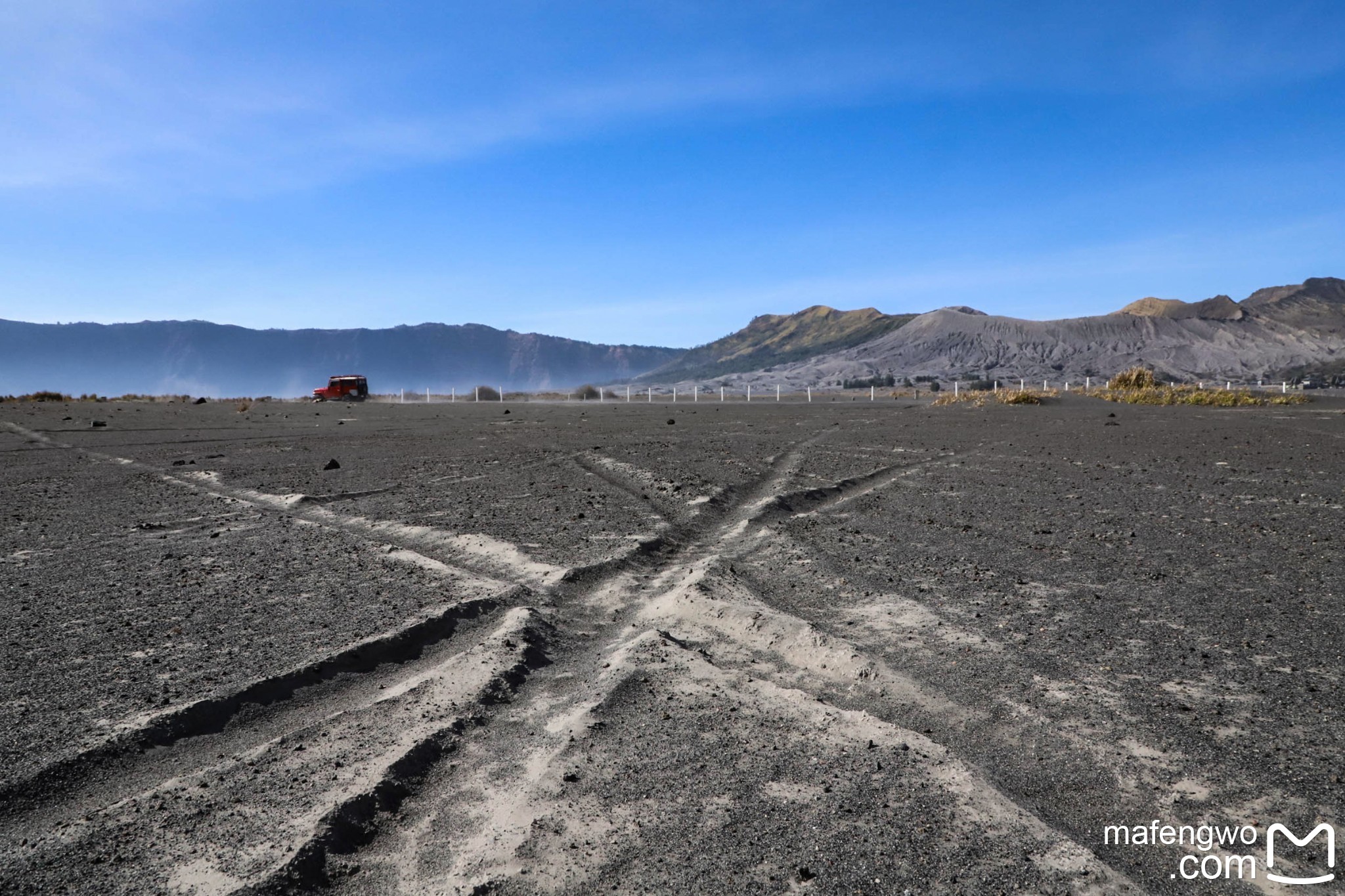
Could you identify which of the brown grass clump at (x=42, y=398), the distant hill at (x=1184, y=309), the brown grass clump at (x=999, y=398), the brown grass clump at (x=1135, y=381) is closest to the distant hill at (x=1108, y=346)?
the distant hill at (x=1184, y=309)

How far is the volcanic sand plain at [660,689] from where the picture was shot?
2.58m

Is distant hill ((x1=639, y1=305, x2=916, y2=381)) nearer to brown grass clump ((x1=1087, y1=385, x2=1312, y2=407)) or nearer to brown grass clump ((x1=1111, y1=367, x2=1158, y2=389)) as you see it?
brown grass clump ((x1=1111, y1=367, x2=1158, y2=389))

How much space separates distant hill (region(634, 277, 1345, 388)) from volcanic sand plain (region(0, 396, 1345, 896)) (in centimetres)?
8079

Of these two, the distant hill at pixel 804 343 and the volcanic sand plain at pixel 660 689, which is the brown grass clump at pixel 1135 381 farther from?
the distant hill at pixel 804 343

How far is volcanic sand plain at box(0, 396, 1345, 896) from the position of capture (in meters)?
2.58

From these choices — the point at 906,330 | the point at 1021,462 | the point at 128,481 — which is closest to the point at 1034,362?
the point at 906,330

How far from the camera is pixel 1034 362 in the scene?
101m

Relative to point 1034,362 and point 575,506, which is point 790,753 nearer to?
point 575,506

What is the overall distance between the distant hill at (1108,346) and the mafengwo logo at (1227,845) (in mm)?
84566

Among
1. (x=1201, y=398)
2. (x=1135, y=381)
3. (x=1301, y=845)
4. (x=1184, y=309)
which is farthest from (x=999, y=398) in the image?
(x=1184, y=309)

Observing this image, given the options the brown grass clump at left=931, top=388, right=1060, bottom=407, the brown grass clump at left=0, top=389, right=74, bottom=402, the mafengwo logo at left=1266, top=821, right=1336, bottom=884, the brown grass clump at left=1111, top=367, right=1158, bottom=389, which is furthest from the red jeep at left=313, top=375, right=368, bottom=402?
the mafengwo logo at left=1266, top=821, right=1336, bottom=884

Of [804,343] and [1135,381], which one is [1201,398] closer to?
[1135,381]

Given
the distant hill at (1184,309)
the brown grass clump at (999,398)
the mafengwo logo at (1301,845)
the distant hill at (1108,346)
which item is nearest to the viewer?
the mafengwo logo at (1301,845)

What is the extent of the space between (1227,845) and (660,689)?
7.11ft
